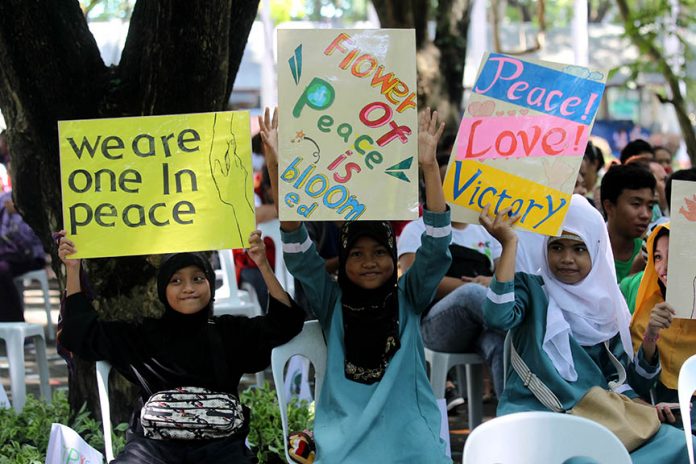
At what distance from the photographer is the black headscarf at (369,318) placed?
4.55m

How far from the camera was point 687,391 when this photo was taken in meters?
4.14

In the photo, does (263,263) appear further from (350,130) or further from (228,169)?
(350,130)

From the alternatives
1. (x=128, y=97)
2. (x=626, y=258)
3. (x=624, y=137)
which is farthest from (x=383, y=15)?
(x=624, y=137)

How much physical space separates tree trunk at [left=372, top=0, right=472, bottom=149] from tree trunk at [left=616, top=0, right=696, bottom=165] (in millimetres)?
1882

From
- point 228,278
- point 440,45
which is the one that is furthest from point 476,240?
point 440,45

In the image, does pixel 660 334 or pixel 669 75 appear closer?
pixel 660 334

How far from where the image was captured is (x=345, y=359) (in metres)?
4.59

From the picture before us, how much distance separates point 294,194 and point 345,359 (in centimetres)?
72

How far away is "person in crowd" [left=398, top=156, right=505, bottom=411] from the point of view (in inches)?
220

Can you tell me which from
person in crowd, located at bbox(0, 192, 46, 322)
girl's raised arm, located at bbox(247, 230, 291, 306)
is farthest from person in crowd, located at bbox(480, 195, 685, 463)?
person in crowd, located at bbox(0, 192, 46, 322)

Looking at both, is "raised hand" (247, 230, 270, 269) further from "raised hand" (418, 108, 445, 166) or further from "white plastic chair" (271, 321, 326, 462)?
"raised hand" (418, 108, 445, 166)

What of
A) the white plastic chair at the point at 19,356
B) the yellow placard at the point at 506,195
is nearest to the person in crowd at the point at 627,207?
the yellow placard at the point at 506,195

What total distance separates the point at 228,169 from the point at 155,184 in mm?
288

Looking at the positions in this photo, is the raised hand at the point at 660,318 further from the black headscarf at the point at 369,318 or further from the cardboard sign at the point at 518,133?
the black headscarf at the point at 369,318
